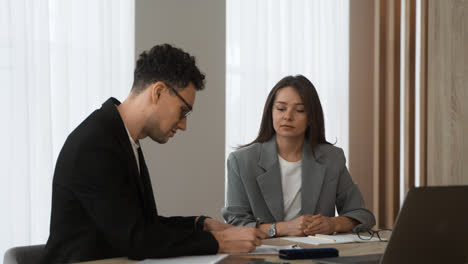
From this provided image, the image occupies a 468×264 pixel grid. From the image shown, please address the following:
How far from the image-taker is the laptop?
142 centimetres

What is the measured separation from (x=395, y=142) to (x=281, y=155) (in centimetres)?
205

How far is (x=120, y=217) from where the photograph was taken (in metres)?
1.69

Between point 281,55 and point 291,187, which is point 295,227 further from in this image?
point 281,55

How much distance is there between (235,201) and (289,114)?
0.53m

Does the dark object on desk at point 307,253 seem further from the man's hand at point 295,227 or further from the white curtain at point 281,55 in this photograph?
the white curtain at point 281,55

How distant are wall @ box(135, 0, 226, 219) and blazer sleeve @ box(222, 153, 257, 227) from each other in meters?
1.17

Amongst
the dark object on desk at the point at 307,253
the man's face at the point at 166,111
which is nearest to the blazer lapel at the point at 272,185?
the man's face at the point at 166,111

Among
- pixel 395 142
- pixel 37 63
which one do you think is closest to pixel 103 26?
pixel 37 63

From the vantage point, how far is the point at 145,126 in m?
2.01

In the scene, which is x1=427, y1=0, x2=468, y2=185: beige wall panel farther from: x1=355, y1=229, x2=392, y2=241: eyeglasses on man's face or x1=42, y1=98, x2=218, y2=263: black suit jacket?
x1=42, y1=98, x2=218, y2=263: black suit jacket

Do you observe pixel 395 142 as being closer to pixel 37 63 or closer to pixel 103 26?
pixel 103 26

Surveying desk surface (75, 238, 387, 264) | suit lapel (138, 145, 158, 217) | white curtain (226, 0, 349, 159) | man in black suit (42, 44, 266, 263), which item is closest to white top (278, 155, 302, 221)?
desk surface (75, 238, 387, 264)

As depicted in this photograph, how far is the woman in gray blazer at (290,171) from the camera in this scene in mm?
2760

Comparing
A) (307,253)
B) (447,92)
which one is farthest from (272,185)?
(447,92)
